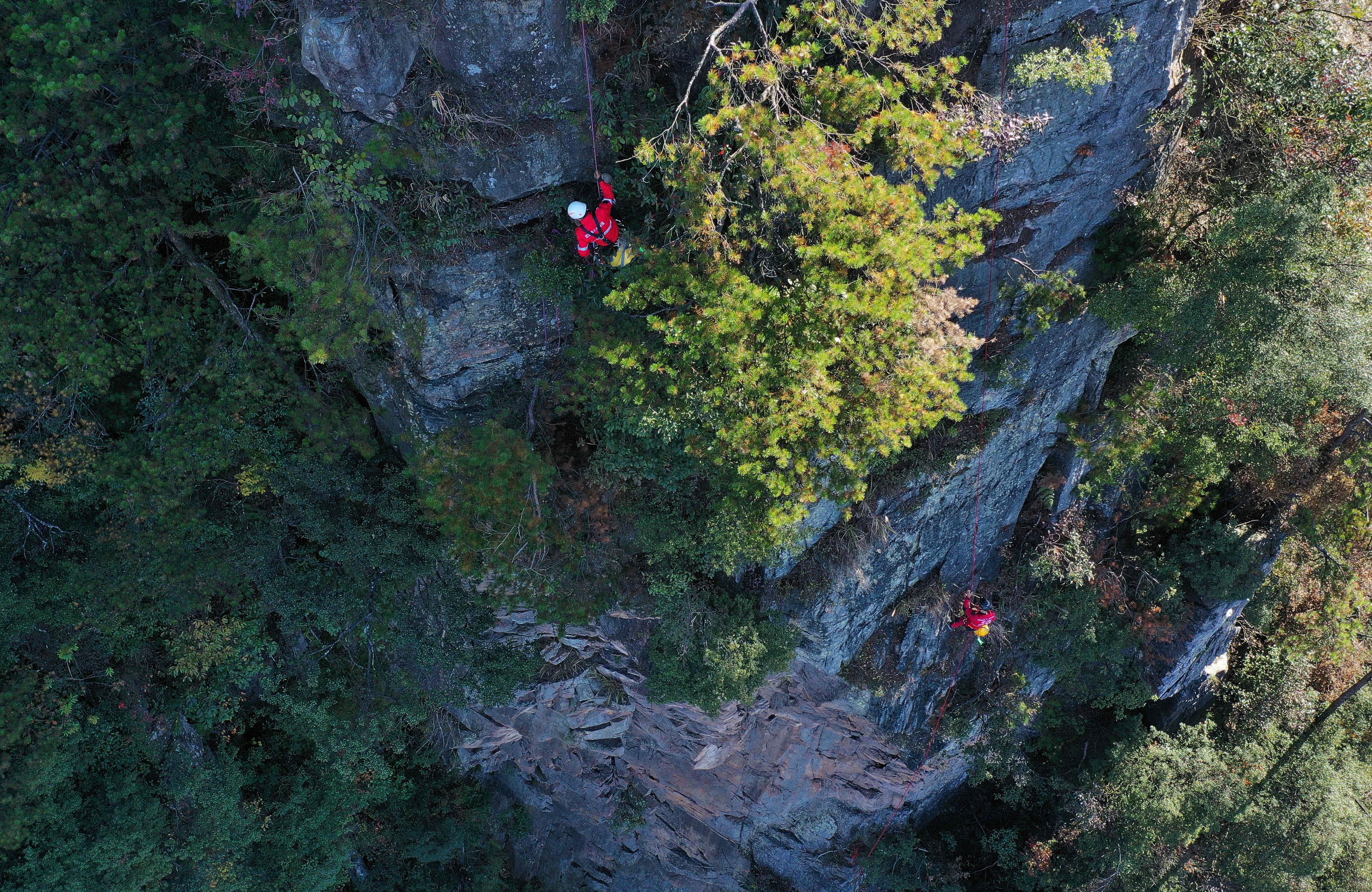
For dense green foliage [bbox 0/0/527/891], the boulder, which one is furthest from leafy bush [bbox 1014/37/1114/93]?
dense green foliage [bbox 0/0/527/891]

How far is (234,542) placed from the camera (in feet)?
45.9

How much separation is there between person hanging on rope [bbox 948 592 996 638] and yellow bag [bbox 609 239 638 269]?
8.42m

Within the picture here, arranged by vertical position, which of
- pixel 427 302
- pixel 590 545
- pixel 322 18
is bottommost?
pixel 590 545

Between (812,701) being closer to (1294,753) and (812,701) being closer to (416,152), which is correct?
(1294,753)

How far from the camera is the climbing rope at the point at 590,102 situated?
31.4 ft

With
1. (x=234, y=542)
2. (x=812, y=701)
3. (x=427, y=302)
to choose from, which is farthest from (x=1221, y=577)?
(x=234, y=542)

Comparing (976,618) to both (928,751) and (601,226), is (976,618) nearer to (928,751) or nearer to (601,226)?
(928,751)

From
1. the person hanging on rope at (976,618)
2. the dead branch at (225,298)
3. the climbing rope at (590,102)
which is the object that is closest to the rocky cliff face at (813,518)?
the climbing rope at (590,102)

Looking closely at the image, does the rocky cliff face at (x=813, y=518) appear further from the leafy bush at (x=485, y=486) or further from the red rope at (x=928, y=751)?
the leafy bush at (x=485, y=486)

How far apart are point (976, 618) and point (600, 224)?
9.05 metres

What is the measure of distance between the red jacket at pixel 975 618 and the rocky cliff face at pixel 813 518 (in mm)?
483

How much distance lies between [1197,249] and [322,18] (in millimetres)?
11830

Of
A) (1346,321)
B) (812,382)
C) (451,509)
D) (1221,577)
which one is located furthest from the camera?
(1221,577)

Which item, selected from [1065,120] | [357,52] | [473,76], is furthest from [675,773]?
[357,52]
